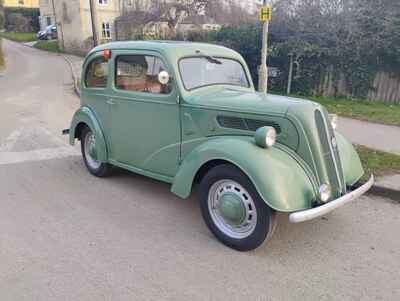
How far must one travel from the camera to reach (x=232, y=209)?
10.8 ft

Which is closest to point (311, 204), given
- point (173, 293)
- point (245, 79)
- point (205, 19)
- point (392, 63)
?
point (173, 293)

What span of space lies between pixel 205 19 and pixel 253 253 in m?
20.3

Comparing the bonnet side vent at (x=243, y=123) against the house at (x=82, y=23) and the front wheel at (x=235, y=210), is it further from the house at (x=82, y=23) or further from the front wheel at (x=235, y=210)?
the house at (x=82, y=23)

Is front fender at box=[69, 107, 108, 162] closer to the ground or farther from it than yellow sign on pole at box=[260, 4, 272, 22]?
closer to the ground

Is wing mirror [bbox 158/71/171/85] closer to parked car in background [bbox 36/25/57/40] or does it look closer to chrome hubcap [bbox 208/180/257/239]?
chrome hubcap [bbox 208/180/257/239]

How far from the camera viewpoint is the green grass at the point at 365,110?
8.18m

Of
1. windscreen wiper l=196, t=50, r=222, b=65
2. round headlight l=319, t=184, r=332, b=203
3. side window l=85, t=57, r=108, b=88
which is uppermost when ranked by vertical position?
windscreen wiper l=196, t=50, r=222, b=65

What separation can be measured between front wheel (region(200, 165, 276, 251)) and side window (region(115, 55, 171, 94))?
1235mm

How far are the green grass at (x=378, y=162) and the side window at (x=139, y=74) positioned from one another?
304cm

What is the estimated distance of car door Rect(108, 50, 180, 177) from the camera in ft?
13.1

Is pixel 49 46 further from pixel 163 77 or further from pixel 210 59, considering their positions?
pixel 163 77

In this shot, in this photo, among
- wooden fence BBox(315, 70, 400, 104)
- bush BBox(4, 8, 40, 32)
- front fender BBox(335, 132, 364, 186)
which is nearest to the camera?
front fender BBox(335, 132, 364, 186)

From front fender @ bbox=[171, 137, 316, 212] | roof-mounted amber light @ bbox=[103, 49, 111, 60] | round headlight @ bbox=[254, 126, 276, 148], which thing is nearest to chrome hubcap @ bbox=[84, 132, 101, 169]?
roof-mounted amber light @ bbox=[103, 49, 111, 60]

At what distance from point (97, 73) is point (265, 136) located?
2.96m
